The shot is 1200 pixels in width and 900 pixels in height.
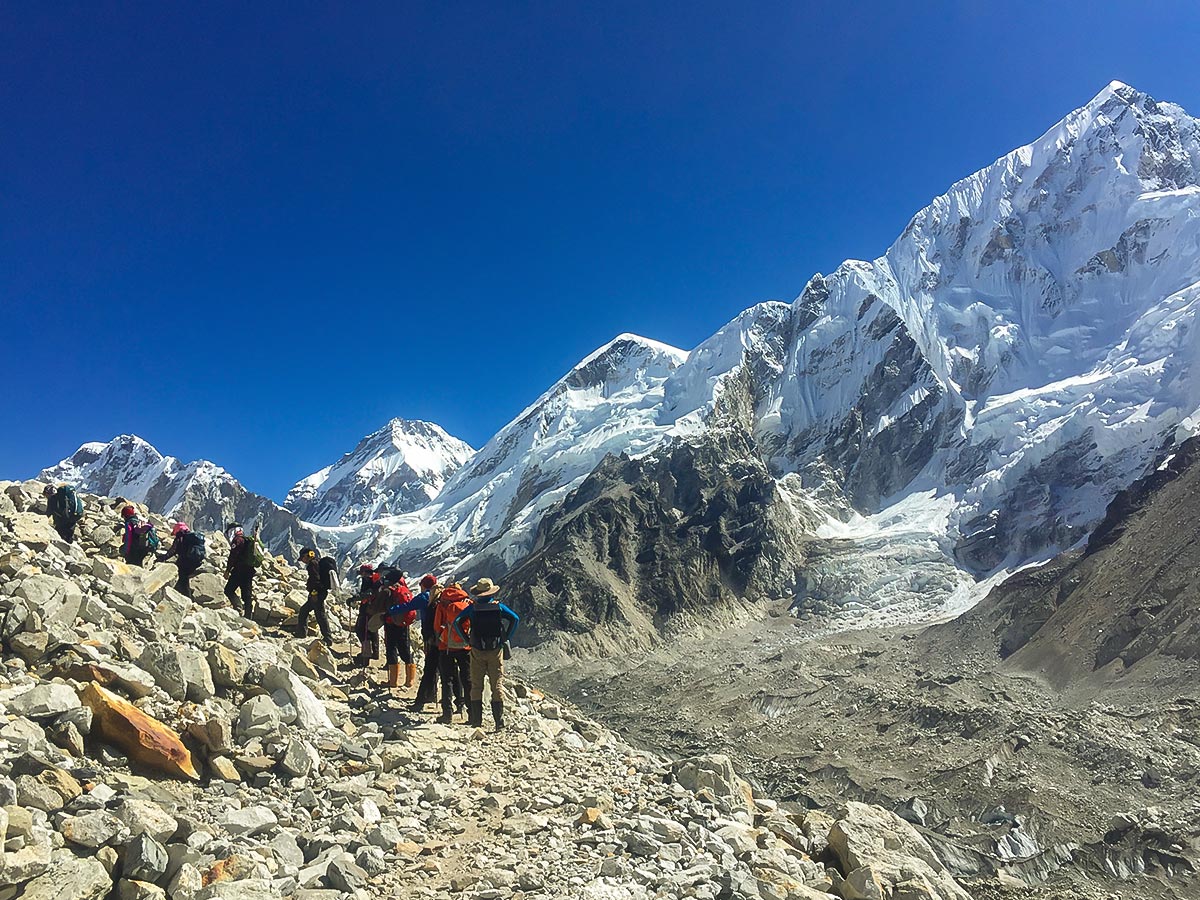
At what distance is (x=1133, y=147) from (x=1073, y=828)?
624ft

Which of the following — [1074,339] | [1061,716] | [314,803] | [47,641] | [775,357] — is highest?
[775,357]

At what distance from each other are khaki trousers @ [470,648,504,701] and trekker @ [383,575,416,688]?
1755 mm

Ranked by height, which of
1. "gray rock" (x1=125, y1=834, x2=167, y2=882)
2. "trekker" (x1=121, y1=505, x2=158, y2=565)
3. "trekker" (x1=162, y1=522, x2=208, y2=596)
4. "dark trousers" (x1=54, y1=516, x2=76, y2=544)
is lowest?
"gray rock" (x1=125, y1=834, x2=167, y2=882)

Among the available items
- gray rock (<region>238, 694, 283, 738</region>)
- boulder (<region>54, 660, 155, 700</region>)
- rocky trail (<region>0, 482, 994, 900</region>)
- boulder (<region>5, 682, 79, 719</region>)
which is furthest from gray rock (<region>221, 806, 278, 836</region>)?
boulder (<region>54, 660, 155, 700</region>)

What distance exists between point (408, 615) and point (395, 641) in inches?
22.2

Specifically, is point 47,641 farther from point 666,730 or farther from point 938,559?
point 938,559

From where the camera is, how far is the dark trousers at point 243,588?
1334 centimetres

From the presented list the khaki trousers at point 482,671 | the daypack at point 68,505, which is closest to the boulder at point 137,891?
the khaki trousers at point 482,671

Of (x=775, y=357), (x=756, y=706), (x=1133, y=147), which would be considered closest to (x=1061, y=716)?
(x=756, y=706)

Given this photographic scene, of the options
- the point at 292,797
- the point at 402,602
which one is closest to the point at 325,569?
the point at 402,602

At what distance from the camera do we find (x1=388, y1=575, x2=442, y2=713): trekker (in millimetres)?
11664

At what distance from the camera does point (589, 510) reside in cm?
12438

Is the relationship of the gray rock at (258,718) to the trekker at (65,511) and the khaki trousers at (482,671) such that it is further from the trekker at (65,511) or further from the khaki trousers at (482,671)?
the trekker at (65,511)

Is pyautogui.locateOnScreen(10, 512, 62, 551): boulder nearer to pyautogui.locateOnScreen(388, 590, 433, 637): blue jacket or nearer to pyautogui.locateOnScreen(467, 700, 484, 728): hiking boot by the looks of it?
pyautogui.locateOnScreen(388, 590, 433, 637): blue jacket
